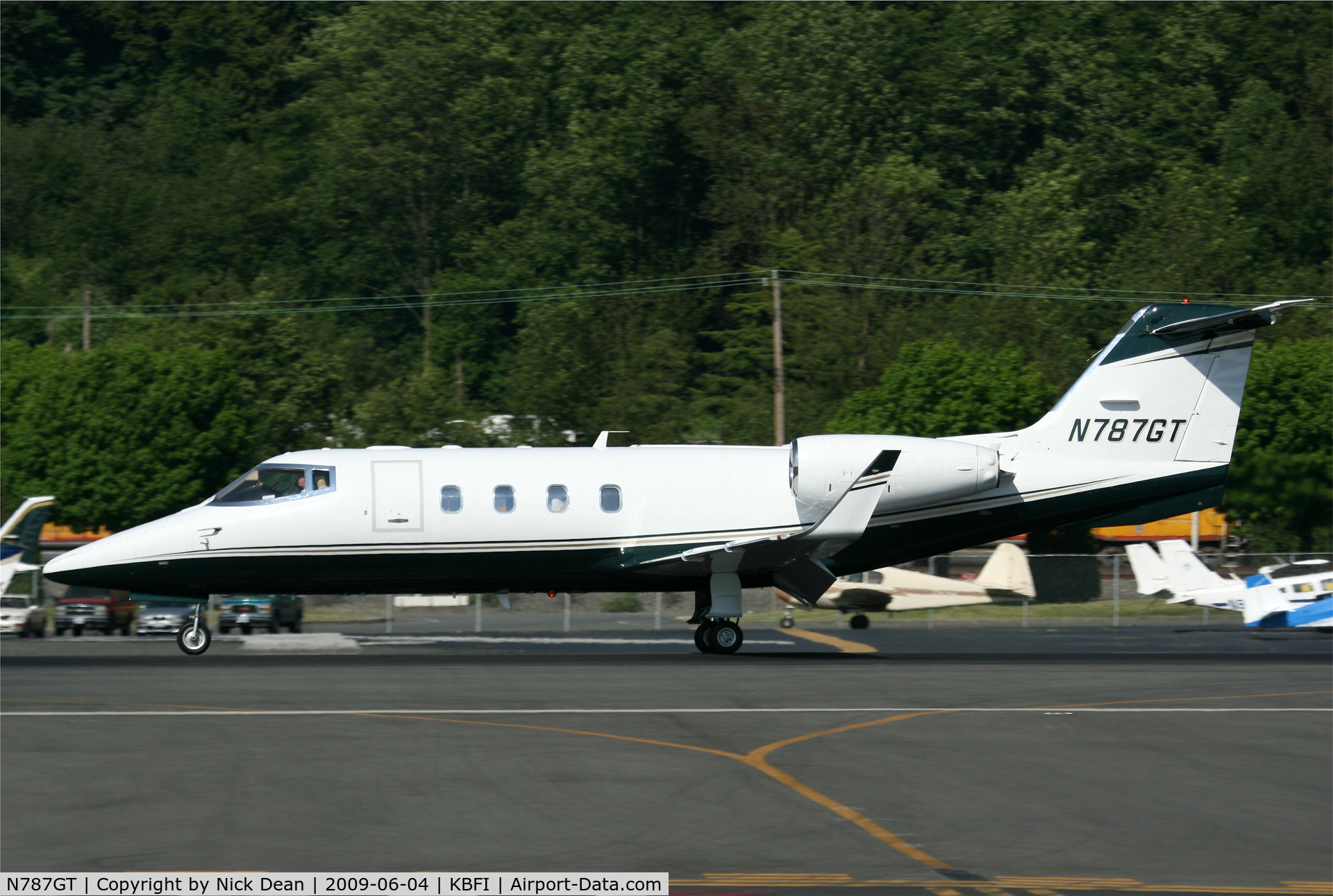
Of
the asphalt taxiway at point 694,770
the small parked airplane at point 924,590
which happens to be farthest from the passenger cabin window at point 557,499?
the small parked airplane at point 924,590

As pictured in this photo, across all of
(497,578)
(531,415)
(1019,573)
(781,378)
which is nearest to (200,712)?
(497,578)

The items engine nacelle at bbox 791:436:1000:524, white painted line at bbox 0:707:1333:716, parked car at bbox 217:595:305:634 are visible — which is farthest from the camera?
parked car at bbox 217:595:305:634

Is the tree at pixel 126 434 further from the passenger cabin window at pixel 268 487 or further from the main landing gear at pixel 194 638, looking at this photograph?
the passenger cabin window at pixel 268 487

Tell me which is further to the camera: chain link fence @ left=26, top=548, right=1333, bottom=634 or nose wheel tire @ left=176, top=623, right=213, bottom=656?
chain link fence @ left=26, top=548, right=1333, bottom=634

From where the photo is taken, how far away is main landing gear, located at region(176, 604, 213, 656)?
28.1 meters

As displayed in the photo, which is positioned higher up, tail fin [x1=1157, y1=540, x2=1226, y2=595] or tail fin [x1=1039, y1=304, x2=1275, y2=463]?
tail fin [x1=1039, y1=304, x2=1275, y2=463]

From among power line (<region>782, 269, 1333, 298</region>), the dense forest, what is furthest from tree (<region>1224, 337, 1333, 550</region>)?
power line (<region>782, 269, 1333, 298</region>)

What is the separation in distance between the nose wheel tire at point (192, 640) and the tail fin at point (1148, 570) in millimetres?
21235

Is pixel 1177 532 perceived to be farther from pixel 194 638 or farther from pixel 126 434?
pixel 194 638

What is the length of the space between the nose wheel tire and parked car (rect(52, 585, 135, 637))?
15.7 m

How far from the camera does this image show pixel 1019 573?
41750mm

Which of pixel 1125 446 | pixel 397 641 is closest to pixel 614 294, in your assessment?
pixel 397 641

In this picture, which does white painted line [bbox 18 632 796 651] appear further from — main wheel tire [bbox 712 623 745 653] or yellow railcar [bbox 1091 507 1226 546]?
yellow railcar [bbox 1091 507 1226 546]

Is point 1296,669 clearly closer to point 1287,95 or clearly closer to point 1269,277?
point 1269,277
